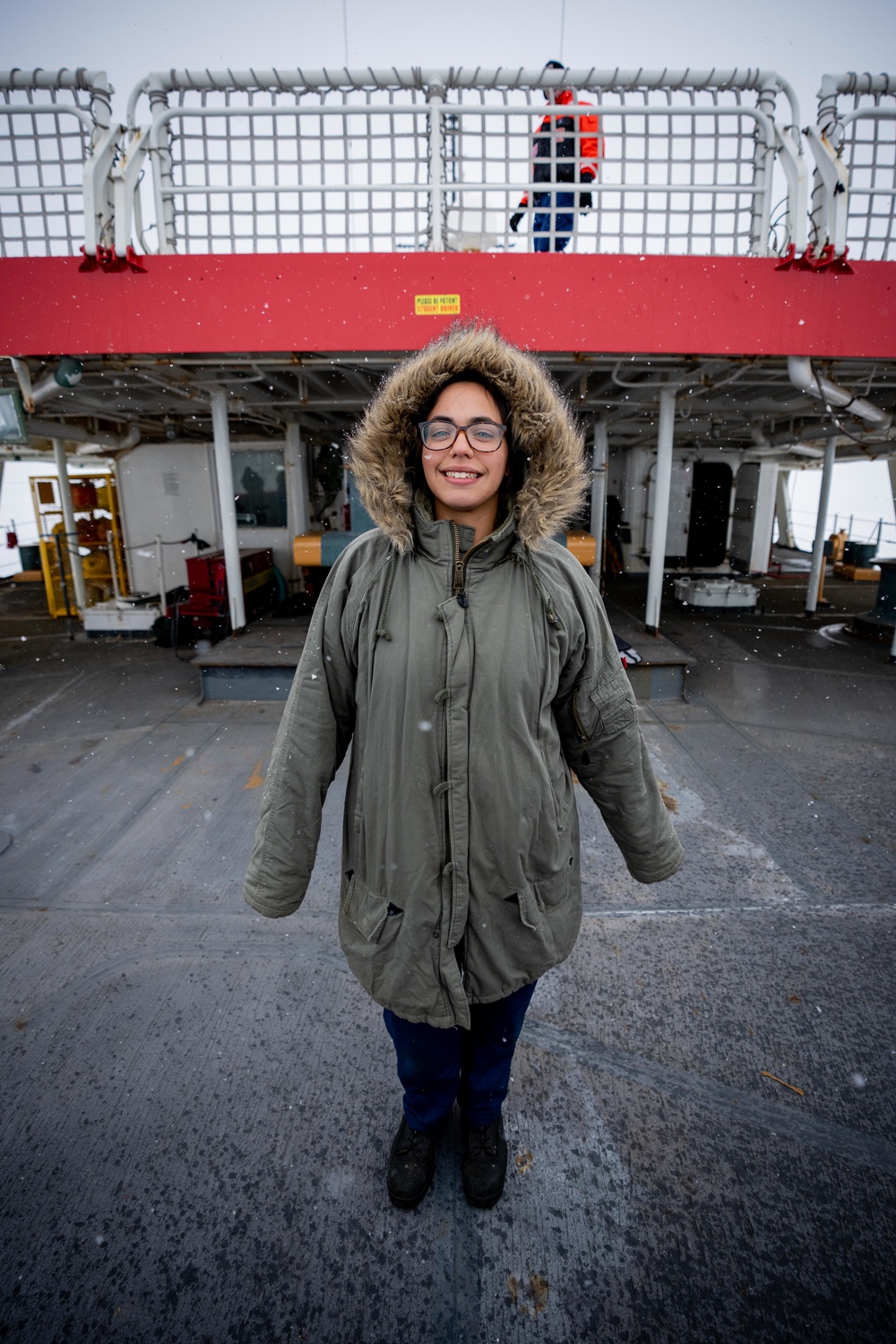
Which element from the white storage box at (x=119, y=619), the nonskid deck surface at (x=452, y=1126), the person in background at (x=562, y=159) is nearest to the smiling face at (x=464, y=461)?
the nonskid deck surface at (x=452, y=1126)

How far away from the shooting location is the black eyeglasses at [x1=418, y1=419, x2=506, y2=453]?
1422 mm

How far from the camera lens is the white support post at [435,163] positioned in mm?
4500

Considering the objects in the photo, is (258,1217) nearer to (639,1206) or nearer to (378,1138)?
(378,1138)

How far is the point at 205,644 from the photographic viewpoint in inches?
316

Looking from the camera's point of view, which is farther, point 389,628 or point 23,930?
point 23,930

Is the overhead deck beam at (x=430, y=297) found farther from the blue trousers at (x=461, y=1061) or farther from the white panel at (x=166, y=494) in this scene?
the white panel at (x=166, y=494)

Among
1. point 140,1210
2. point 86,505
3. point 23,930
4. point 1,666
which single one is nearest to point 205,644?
point 1,666

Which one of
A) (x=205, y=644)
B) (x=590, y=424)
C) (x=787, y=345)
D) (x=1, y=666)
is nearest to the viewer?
(x=787, y=345)

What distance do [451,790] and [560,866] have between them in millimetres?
410

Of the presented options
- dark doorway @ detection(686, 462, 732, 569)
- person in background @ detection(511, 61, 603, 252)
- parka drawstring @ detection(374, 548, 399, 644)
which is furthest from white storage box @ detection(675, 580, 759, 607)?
parka drawstring @ detection(374, 548, 399, 644)

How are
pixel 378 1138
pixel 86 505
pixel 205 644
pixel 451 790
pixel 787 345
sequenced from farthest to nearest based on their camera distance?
pixel 86 505, pixel 205 644, pixel 787 345, pixel 378 1138, pixel 451 790

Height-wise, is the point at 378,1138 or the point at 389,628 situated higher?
the point at 389,628

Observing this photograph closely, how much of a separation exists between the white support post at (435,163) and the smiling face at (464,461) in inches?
175

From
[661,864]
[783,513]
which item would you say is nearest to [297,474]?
[661,864]
